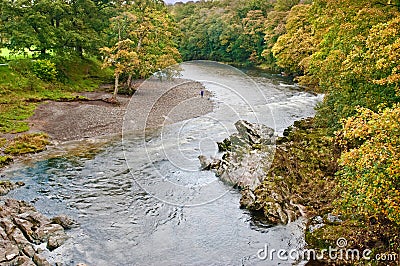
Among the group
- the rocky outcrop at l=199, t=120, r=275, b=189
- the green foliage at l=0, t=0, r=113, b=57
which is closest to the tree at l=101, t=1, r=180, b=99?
the green foliage at l=0, t=0, r=113, b=57

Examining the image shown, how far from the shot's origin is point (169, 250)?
11625 millimetres

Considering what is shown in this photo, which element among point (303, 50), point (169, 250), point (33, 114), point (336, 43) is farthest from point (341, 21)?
point (33, 114)

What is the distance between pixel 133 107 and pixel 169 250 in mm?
21619

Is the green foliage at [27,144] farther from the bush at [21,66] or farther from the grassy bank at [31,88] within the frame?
the bush at [21,66]

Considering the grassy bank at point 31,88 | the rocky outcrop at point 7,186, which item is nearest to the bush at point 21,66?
the grassy bank at point 31,88

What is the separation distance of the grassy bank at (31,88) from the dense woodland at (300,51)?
0.22m

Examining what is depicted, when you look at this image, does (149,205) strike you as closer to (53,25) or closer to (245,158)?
(245,158)

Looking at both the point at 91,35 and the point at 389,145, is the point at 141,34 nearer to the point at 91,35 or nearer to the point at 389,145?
the point at 91,35

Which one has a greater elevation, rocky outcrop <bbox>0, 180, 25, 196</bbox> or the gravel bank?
the gravel bank

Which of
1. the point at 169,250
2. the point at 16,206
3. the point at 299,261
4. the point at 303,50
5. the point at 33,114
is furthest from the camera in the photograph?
the point at 303,50

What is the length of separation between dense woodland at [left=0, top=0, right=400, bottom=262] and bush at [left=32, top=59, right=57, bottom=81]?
0.32 feet

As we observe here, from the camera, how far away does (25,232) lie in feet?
38.3

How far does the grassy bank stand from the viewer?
68.0 feet

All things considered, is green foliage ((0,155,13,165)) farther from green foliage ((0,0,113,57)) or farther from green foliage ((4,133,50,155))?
green foliage ((0,0,113,57))
